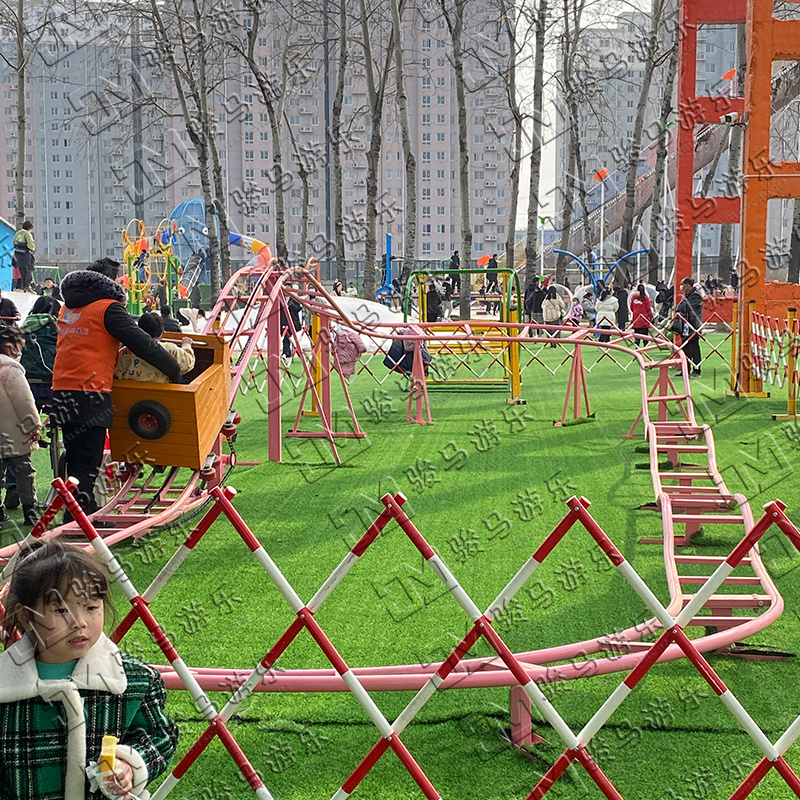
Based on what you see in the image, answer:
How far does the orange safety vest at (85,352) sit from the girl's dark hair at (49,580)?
12.5 ft

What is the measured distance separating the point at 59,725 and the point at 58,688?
0.32ft

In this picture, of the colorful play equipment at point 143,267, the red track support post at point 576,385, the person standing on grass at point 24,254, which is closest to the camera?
the red track support post at point 576,385

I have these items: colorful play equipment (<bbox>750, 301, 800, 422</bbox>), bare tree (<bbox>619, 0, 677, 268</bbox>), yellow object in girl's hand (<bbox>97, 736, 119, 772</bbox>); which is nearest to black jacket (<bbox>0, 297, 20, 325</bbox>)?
colorful play equipment (<bbox>750, 301, 800, 422</bbox>)

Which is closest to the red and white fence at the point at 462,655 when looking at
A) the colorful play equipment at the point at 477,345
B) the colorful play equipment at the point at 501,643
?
the colorful play equipment at the point at 501,643

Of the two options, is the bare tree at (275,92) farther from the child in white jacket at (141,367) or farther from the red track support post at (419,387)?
the child in white jacket at (141,367)

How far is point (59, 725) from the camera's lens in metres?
2.13

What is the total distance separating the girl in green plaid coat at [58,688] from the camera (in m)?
2.10

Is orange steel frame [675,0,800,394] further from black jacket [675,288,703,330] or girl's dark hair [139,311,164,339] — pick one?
girl's dark hair [139,311,164,339]

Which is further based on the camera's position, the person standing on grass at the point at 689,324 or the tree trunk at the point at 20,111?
the tree trunk at the point at 20,111

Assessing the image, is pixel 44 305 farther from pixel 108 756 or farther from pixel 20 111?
pixel 20 111

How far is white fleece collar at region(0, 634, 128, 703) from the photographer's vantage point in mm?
2084

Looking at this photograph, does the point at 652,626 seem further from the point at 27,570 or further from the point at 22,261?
the point at 22,261

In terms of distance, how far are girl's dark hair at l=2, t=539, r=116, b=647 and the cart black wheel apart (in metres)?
3.87

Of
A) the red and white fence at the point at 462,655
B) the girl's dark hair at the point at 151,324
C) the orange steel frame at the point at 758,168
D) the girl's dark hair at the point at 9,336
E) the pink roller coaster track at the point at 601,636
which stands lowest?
the pink roller coaster track at the point at 601,636
